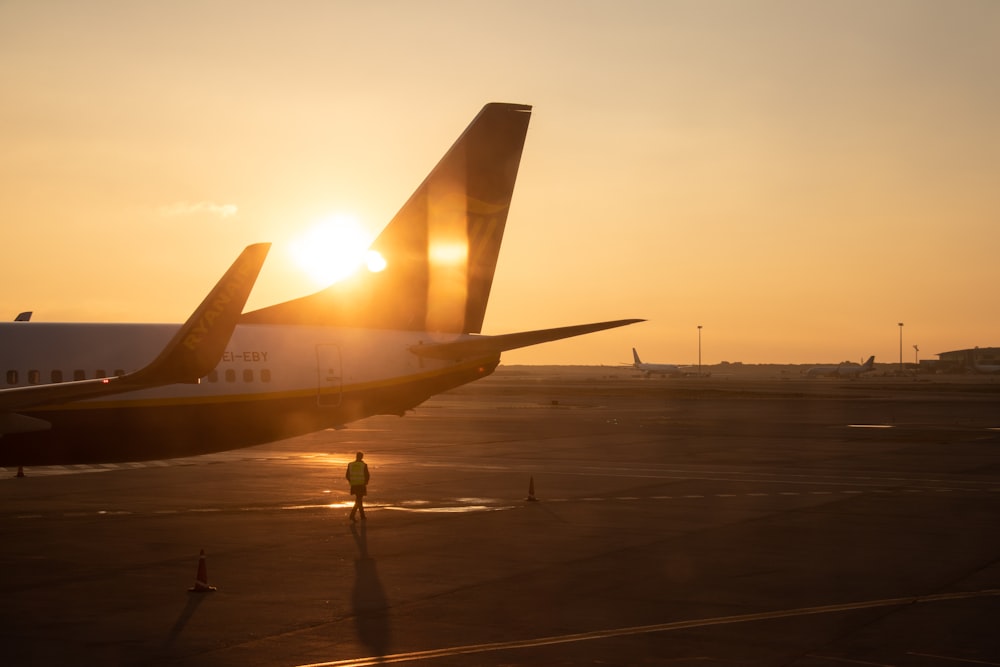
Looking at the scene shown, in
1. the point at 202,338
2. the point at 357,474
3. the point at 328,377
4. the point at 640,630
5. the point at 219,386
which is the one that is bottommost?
the point at 640,630

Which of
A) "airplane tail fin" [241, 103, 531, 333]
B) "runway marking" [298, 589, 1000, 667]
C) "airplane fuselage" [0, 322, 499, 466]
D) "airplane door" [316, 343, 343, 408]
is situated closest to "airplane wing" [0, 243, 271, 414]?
"airplane fuselage" [0, 322, 499, 466]

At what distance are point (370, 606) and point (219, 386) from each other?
44.8 ft

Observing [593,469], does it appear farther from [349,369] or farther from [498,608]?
[498,608]

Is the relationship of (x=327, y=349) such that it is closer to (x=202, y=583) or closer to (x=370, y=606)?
(x=202, y=583)

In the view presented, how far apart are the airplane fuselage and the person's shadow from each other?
8102 millimetres

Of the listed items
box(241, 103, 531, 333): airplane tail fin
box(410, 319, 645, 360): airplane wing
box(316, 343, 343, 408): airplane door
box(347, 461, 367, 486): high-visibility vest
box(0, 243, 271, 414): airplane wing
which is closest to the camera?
box(0, 243, 271, 414): airplane wing

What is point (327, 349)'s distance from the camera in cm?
3153

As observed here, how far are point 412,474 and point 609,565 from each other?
19.4m

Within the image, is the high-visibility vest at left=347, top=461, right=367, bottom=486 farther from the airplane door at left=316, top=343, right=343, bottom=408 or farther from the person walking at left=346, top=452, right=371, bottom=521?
the airplane door at left=316, top=343, right=343, bottom=408

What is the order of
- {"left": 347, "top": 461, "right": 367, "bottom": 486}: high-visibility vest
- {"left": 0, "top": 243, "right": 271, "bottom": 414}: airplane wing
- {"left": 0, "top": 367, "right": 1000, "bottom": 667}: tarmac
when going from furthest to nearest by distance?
{"left": 347, "top": 461, "right": 367, "bottom": 486}: high-visibility vest
{"left": 0, "top": 243, "right": 271, "bottom": 414}: airplane wing
{"left": 0, "top": 367, "right": 1000, "bottom": 667}: tarmac

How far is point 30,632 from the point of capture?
16.5 meters

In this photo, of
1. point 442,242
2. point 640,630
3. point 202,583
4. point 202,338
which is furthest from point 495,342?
point 640,630

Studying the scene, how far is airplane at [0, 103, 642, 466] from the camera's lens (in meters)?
28.7

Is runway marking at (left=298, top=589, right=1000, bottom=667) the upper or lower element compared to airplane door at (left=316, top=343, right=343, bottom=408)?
lower
